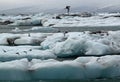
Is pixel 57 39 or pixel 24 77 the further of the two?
pixel 57 39

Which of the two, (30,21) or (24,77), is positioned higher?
(24,77)

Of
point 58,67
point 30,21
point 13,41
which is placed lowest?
point 30,21

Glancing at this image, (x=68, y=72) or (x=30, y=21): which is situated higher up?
(x=68, y=72)

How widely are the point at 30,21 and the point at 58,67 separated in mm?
38301

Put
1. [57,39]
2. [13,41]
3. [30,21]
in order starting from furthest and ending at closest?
1. [30,21]
2. [13,41]
3. [57,39]

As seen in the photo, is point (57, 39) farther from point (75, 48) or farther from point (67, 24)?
point (67, 24)

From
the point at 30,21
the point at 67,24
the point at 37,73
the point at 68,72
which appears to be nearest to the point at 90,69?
the point at 68,72

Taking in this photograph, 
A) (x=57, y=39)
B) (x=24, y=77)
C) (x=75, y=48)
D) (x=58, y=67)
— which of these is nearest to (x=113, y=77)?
(x=58, y=67)

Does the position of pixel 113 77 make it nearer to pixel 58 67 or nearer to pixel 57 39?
pixel 58 67

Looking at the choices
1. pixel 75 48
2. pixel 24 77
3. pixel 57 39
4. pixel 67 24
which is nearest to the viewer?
pixel 24 77

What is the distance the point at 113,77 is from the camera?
10.7 m

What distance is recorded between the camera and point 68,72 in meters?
10.5

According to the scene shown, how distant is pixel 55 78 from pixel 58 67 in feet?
Answer: 1.05

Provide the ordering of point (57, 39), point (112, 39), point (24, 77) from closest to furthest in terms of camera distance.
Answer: point (24, 77)
point (112, 39)
point (57, 39)
